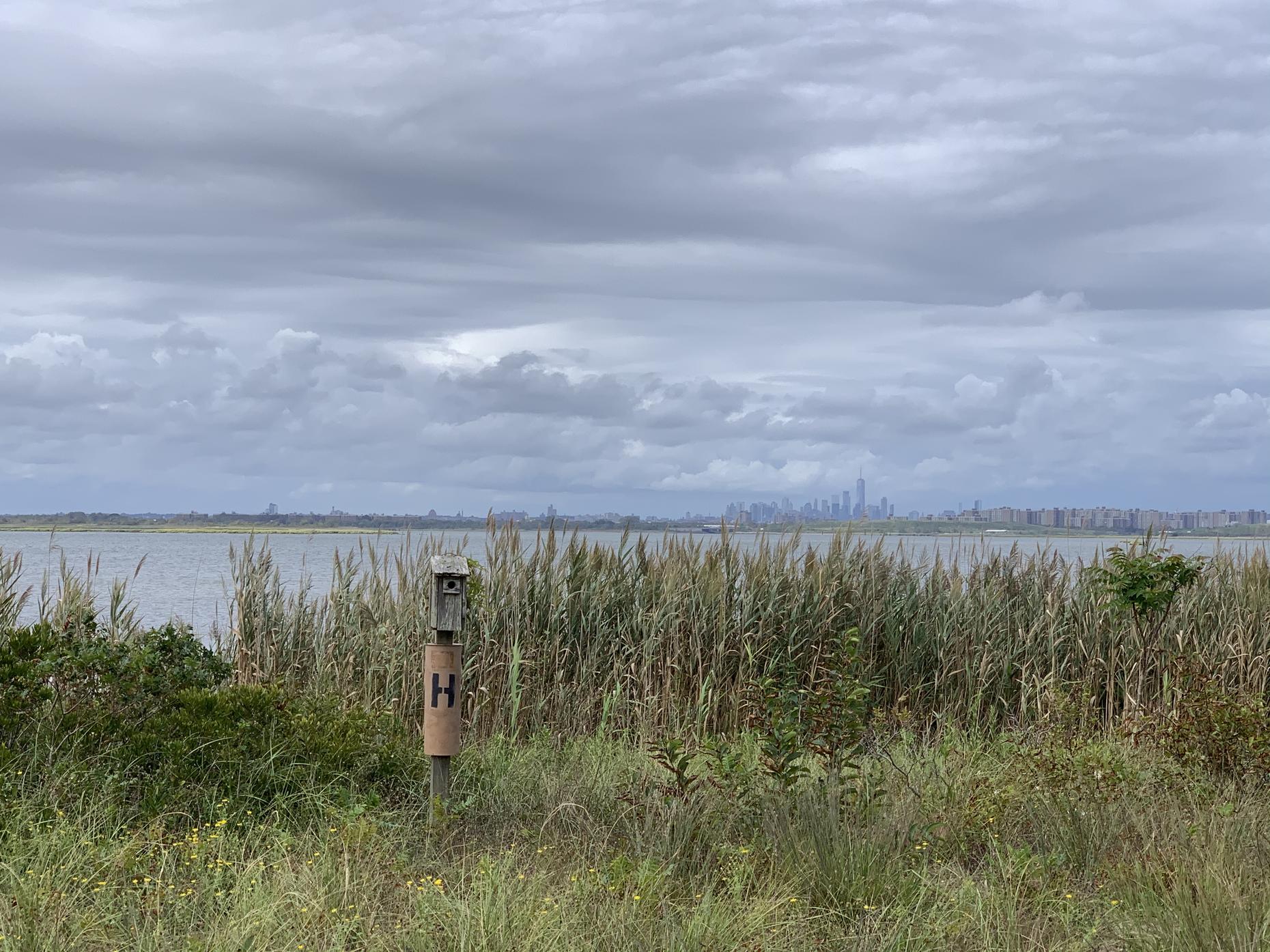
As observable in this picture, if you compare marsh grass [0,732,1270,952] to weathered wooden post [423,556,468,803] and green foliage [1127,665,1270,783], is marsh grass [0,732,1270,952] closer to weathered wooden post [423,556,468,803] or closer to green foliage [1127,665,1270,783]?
weathered wooden post [423,556,468,803]

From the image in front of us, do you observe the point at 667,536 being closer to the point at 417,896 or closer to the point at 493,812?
the point at 493,812

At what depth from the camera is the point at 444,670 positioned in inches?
246

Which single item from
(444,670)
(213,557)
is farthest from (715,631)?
(213,557)

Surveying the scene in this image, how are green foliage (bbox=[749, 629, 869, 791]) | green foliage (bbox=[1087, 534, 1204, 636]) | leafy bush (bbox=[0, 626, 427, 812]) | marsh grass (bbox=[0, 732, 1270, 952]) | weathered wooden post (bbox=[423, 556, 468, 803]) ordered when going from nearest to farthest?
marsh grass (bbox=[0, 732, 1270, 952]) < green foliage (bbox=[749, 629, 869, 791]) < leafy bush (bbox=[0, 626, 427, 812]) < weathered wooden post (bbox=[423, 556, 468, 803]) < green foliage (bbox=[1087, 534, 1204, 636])

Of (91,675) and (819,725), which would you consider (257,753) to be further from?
(819,725)

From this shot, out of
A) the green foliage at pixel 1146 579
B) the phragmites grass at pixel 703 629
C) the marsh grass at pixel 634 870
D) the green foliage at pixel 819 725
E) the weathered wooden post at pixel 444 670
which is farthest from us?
the phragmites grass at pixel 703 629

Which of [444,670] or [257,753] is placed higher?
[444,670]

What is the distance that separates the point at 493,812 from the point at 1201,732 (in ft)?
16.3

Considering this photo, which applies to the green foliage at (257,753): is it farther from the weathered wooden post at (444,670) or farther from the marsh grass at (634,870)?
the weathered wooden post at (444,670)

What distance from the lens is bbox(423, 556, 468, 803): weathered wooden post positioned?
610cm

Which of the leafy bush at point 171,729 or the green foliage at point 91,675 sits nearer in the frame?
the leafy bush at point 171,729

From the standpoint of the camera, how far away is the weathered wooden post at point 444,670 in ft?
20.0

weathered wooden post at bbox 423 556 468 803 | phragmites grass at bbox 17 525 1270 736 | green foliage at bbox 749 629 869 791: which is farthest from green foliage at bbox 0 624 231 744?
green foliage at bbox 749 629 869 791

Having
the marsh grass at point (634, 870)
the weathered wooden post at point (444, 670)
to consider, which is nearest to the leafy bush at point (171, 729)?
the marsh grass at point (634, 870)
